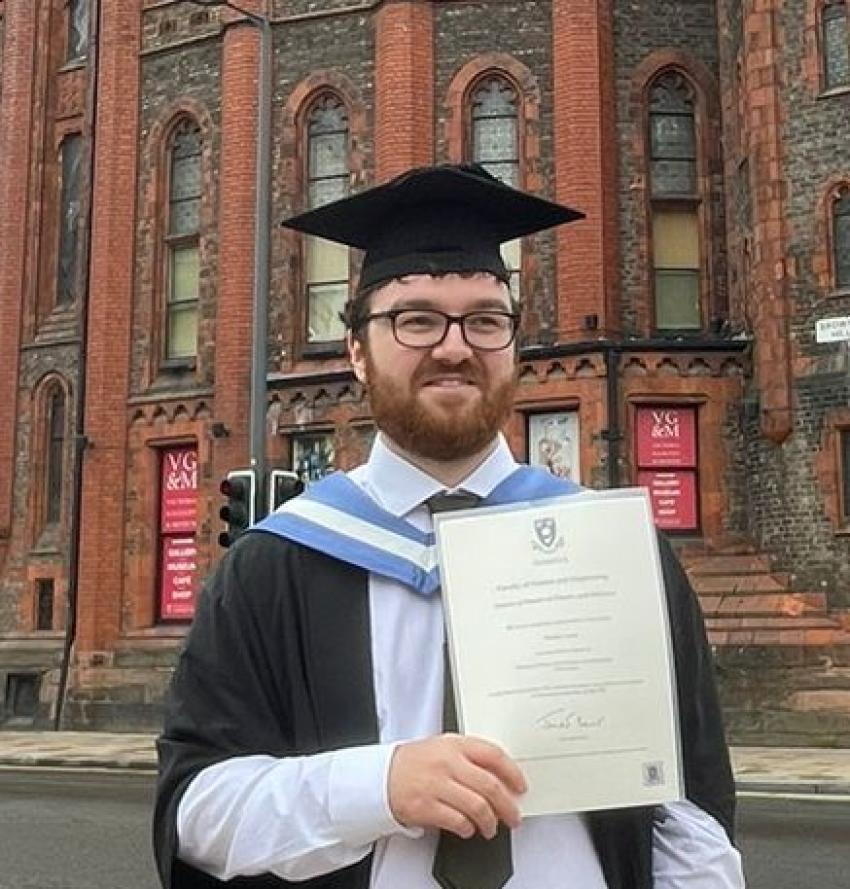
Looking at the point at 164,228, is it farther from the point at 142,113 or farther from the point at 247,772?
the point at 247,772

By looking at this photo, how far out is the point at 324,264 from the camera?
2339 cm

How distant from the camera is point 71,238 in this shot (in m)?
26.8

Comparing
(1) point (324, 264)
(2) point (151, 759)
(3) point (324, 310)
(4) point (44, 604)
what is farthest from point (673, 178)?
(4) point (44, 604)

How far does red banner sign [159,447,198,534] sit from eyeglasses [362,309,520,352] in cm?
2140

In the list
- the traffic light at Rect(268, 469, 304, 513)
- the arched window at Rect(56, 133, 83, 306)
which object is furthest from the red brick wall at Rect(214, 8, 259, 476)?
the traffic light at Rect(268, 469, 304, 513)

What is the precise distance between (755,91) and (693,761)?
19378 mm

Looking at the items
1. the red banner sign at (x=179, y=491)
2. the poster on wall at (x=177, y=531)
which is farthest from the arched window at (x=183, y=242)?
the poster on wall at (x=177, y=531)

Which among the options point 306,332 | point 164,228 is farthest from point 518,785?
point 164,228

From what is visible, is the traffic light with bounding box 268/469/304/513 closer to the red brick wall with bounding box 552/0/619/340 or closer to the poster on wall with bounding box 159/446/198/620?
the red brick wall with bounding box 552/0/619/340

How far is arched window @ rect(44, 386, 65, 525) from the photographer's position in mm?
25438

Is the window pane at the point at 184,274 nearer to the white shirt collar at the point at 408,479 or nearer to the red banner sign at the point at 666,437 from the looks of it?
the red banner sign at the point at 666,437

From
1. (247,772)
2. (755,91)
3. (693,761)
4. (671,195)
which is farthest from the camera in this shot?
(671,195)

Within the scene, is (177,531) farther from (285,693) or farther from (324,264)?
(285,693)
